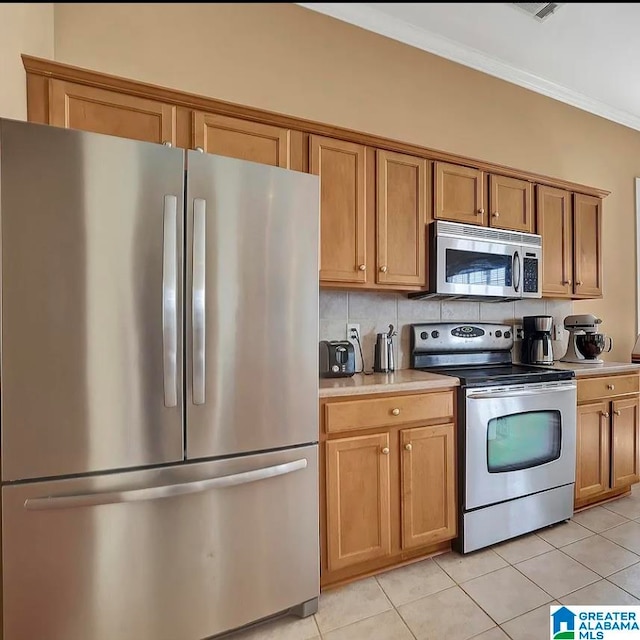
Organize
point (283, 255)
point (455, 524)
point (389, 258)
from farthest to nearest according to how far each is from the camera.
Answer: point (389, 258) → point (455, 524) → point (283, 255)

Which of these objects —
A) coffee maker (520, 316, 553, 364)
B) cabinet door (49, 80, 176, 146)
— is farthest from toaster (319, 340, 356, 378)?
coffee maker (520, 316, 553, 364)

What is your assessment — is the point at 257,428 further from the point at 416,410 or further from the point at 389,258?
the point at 389,258

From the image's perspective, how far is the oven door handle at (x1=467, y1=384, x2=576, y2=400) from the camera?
1.92m

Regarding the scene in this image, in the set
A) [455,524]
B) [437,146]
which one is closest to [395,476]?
[455,524]

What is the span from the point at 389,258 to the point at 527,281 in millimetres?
1034

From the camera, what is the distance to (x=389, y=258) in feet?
6.78

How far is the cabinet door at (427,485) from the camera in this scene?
1.81 metres

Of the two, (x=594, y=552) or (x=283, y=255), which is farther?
(x=594, y=552)

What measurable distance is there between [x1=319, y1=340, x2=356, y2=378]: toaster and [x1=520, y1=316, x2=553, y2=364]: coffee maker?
1.45 m

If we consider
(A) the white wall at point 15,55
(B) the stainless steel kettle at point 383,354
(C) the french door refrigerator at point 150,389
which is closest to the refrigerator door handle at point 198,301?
(C) the french door refrigerator at point 150,389

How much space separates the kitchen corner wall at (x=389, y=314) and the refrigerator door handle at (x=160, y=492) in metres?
0.90

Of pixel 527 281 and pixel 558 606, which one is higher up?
pixel 527 281

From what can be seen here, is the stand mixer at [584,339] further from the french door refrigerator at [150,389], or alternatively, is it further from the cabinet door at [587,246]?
the french door refrigerator at [150,389]

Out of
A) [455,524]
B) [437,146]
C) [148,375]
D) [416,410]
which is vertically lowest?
[455,524]
